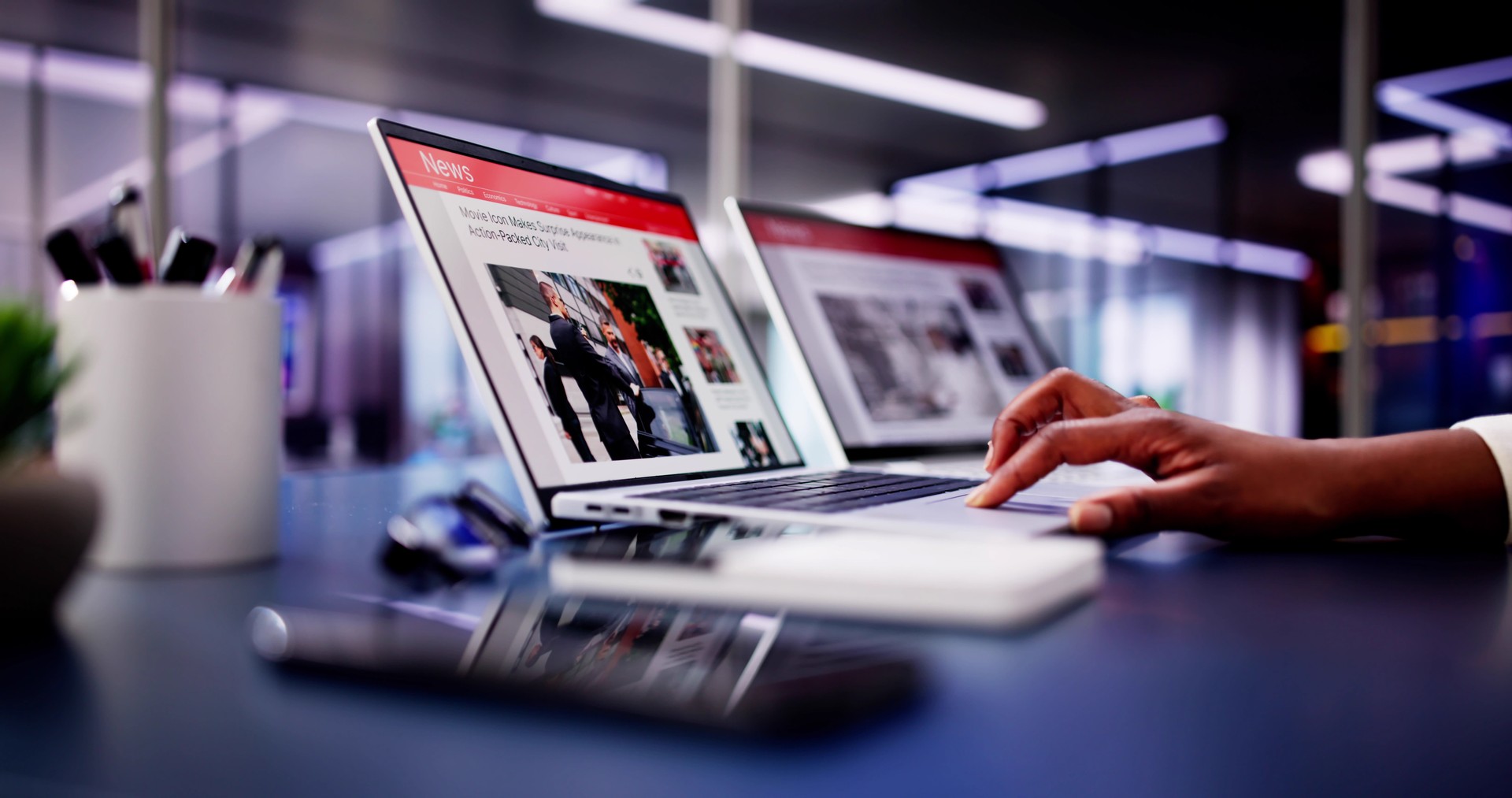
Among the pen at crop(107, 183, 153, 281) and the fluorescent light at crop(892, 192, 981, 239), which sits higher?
the fluorescent light at crop(892, 192, 981, 239)

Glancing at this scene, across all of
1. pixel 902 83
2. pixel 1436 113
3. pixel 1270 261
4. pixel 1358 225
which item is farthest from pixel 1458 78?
pixel 902 83

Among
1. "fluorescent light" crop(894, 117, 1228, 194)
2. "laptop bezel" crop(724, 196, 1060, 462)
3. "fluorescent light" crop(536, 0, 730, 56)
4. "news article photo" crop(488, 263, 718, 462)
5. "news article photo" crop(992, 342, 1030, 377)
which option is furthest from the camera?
"fluorescent light" crop(536, 0, 730, 56)

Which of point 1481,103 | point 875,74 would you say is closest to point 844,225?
point 1481,103

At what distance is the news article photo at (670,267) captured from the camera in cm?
102

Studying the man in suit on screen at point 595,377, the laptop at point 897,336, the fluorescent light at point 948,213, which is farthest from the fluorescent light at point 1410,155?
the man in suit on screen at point 595,377

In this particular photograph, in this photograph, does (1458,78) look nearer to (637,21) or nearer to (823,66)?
(823,66)

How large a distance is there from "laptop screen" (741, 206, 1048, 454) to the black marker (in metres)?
0.67

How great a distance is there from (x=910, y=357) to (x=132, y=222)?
93 centimetres

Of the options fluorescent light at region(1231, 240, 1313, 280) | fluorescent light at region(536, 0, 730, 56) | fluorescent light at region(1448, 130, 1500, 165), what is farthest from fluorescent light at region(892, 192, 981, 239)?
fluorescent light at region(1448, 130, 1500, 165)

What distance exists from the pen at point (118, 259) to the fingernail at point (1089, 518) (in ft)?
2.07

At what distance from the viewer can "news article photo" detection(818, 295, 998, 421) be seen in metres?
1.23

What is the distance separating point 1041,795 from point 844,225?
1.17m

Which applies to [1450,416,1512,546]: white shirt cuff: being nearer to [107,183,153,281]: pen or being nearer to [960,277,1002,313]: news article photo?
[960,277,1002,313]: news article photo

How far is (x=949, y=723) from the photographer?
12.7 inches
